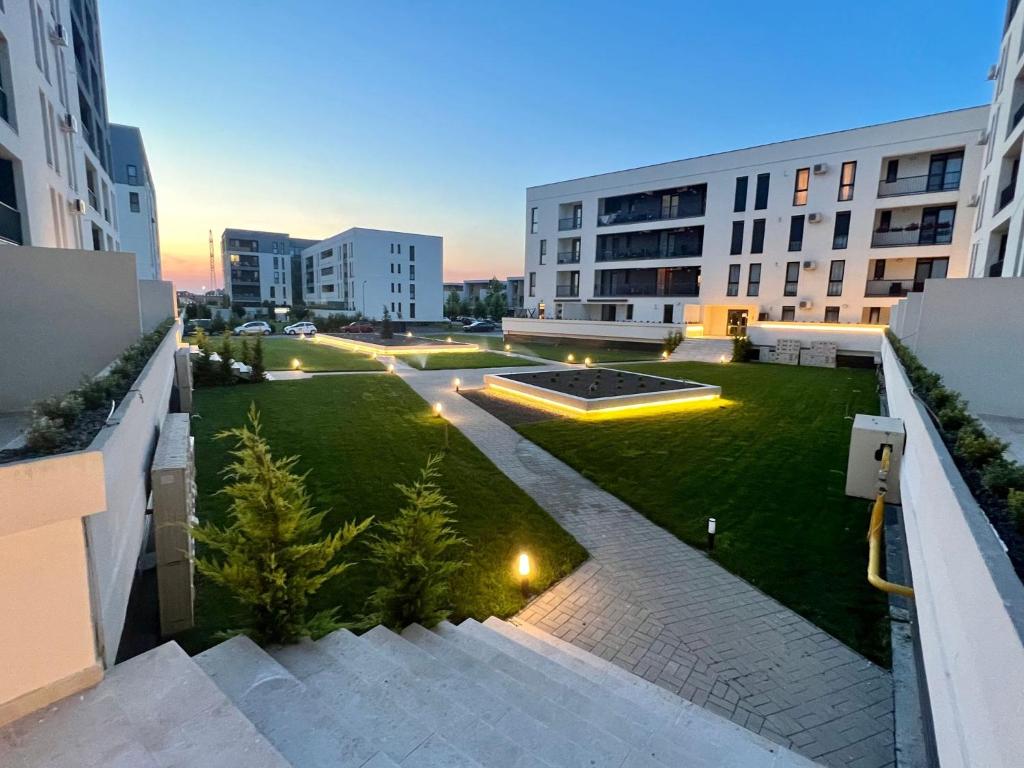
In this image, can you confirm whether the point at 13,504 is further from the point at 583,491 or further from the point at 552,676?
the point at 583,491

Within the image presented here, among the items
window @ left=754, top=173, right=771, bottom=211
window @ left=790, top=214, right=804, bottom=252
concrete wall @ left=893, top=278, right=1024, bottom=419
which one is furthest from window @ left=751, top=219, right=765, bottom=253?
concrete wall @ left=893, top=278, right=1024, bottom=419

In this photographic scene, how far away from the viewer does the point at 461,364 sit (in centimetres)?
2438

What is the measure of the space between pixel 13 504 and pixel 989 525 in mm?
5211

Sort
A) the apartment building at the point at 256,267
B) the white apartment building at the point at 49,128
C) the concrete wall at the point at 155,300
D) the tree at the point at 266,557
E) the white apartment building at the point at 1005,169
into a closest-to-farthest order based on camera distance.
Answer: the tree at the point at 266,557 < the white apartment building at the point at 49,128 < the white apartment building at the point at 1005,169 < the concrete wall at the point at 155,300 < the apartment building at the point at 256,267

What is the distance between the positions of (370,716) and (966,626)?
321 cm

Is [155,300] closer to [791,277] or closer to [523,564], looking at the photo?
[523,564]

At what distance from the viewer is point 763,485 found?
9.16m

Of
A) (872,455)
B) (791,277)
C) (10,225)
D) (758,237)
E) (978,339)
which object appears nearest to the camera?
(872,455)

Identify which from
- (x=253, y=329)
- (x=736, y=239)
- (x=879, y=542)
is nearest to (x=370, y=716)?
(x=879, y=542)

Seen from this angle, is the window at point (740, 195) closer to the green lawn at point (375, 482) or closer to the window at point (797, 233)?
the window at point (797, 233)

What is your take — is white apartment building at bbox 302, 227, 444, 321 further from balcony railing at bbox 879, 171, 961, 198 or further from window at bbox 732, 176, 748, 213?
balcony railing at bbox 879, 171, 961, 198

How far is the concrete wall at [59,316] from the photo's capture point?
9.48m

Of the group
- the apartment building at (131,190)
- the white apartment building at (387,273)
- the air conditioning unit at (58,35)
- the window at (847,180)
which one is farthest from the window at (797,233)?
the apartment building at (131,190)

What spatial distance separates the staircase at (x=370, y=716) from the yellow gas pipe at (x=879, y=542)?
7.66 ft
